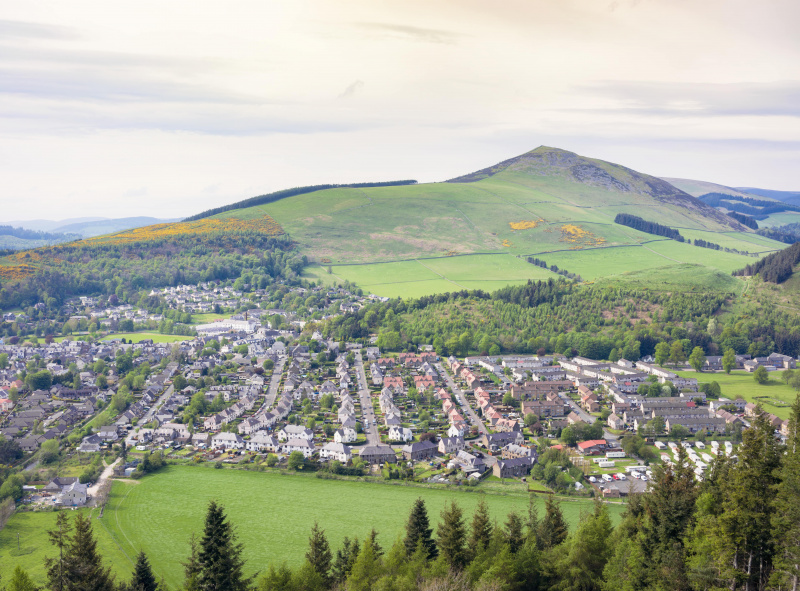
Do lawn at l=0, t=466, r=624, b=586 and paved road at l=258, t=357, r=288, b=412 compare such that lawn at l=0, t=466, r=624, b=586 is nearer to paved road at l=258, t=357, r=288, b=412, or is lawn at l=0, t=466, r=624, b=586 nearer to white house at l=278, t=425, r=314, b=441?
white house at l=278, t=425, r=314, b=441

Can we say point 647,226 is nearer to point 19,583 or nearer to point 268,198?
point 268,198

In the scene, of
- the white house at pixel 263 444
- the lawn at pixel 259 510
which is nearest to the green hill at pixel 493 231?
the white house at pixel 263 444

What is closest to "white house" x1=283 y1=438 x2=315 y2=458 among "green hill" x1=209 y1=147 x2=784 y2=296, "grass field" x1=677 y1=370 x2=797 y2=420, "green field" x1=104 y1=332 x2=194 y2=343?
"grass field" x1=677 y1=370 x2=797 y2=420

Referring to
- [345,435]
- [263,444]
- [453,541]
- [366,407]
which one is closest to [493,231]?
[366,407]

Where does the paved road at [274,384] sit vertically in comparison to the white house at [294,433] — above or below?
above

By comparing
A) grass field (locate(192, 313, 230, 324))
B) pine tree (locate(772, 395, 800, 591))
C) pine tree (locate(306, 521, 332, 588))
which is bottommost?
pine tree (locate(306, 521, 332, 588))

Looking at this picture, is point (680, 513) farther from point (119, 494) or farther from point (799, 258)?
point (799, 258)

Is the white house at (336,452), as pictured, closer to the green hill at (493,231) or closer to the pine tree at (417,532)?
the pine tree at (417,532)
